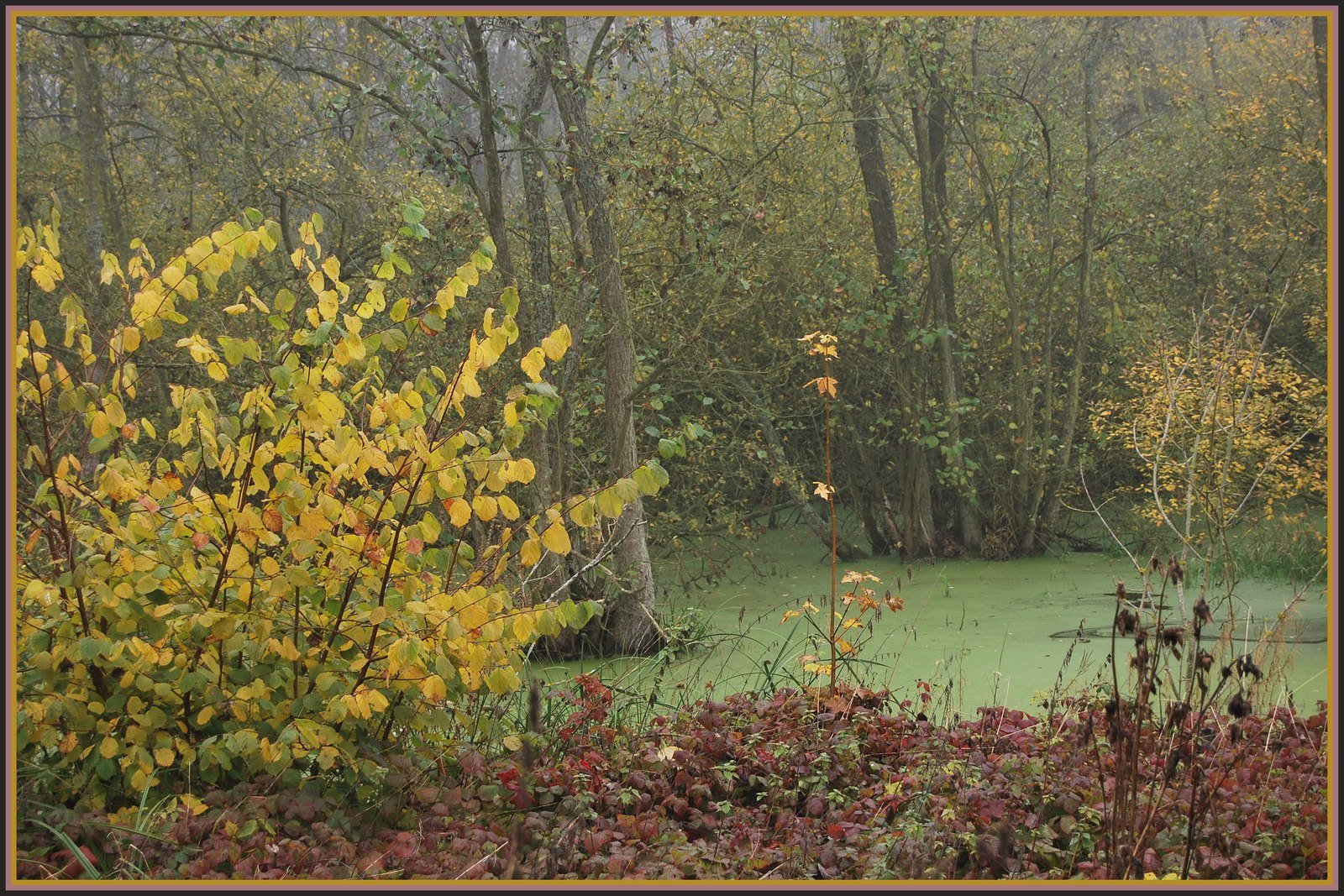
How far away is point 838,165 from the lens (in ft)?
29.1

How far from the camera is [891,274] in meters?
8.65

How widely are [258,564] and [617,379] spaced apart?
3327 mm

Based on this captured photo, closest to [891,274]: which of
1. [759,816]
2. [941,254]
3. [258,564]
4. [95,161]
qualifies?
[941,254]

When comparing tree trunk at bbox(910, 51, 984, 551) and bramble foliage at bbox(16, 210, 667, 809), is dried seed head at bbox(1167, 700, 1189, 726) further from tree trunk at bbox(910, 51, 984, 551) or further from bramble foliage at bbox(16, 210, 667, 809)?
tree trunk at bbox(910, 51, 984, 551)

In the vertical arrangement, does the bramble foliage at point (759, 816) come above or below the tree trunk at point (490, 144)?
below

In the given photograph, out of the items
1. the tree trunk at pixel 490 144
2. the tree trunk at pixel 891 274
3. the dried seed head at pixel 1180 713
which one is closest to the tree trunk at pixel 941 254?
the tree trunk at pixel 891 274

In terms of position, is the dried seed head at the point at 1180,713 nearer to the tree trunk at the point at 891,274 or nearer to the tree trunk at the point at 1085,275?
the tree trunk at the point at 891,274

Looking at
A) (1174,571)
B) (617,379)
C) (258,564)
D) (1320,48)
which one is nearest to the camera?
(1174,571)

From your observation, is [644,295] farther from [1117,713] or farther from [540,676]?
[1117,713]

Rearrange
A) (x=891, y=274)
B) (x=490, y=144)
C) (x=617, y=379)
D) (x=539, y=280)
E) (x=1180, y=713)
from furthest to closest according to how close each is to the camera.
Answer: (x=891, y=274)
(x=617, y=379)
(x=539, y=280)
(x=490, y=144)
(x=1180, y=713)

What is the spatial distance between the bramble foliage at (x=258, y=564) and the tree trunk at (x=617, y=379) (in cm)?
288

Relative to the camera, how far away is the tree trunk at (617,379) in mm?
5980

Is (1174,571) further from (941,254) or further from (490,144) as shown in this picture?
(941,254)

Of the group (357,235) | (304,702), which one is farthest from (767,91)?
(304,702)
